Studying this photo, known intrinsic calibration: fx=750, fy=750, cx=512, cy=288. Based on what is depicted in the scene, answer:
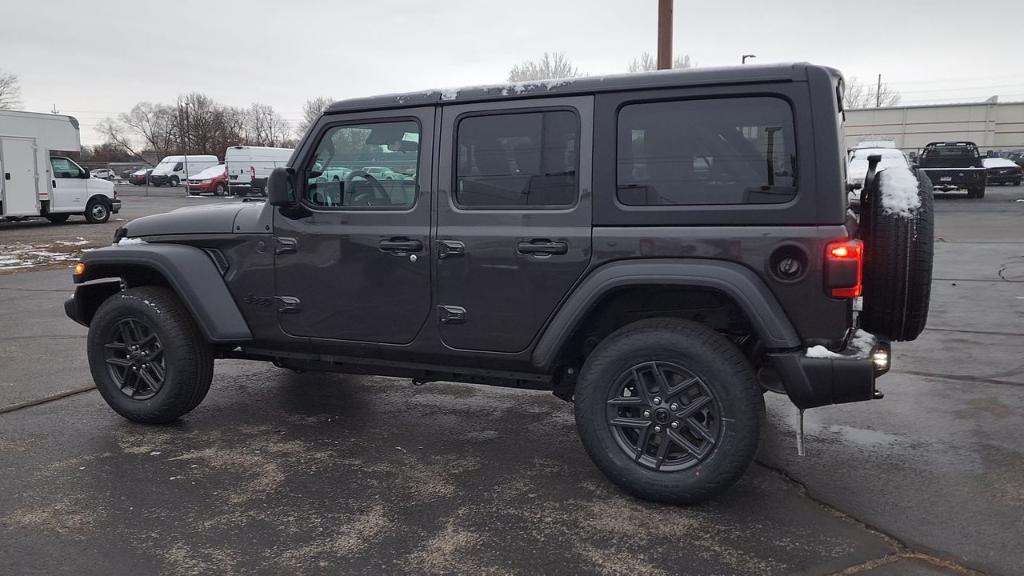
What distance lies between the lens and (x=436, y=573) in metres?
2.93

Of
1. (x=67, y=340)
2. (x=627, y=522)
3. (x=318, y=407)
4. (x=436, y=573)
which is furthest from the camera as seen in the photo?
(x=67, y=340)

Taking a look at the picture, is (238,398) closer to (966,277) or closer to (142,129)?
(966,277)

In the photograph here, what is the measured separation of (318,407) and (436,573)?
246 cm

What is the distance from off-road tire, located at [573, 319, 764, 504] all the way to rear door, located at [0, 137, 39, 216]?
19810mm

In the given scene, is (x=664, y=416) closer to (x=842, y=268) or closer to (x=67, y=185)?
(x=842, y=268)

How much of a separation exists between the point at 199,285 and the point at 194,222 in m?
0.41

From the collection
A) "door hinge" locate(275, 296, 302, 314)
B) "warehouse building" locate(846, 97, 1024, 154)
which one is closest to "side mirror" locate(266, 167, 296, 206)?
"door hinge" locate(275, 296, 302, 314)

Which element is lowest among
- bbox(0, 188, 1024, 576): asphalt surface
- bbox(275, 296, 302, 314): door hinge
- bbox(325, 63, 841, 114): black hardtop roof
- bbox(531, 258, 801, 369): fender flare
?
bbox(0, 188, 1024, 576): asphalt surface

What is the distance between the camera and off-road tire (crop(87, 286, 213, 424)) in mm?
4480

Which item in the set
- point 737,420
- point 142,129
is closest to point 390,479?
point 737,420

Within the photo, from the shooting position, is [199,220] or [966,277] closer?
[199,220]

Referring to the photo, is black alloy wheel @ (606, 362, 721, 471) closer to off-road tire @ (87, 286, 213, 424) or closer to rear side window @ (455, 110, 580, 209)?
rear side window @ (455, 110, 580, 209)

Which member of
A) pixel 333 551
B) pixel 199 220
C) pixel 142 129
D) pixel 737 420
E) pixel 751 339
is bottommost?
pixel 333 551

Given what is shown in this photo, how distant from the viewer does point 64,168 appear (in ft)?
66.8
